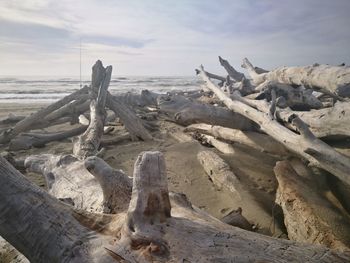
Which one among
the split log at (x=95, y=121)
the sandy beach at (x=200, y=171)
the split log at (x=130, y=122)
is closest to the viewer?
the sandy beach at (x=200, y=171)

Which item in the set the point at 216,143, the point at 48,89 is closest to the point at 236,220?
the point at 216,143

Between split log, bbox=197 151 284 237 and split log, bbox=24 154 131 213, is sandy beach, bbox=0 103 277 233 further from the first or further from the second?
split log, bbox=24 154 131 213

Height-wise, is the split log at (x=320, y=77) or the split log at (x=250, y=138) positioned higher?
the split log at (x=320, y=77)

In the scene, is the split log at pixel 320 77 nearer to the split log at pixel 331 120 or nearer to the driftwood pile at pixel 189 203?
the driftwood pile at pixel 189 203

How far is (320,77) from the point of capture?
5.33 meters

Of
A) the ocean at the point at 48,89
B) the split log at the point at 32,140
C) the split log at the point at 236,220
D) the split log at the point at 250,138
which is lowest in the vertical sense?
the ocean at the point at 48,89

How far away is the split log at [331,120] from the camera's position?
3.72 meters

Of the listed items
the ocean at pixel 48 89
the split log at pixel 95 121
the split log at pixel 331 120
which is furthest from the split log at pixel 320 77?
the ocean at pixel 48 89

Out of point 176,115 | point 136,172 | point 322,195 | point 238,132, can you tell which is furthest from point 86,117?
point 136,172

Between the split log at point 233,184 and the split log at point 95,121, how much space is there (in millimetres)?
1791

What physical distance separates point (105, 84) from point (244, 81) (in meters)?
3.46

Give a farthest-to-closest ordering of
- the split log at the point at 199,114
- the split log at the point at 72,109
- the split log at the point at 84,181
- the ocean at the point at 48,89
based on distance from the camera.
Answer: the ocean at the point at 48,89
the split log at the point at 72,109
the split log at the point at 199,114
the split log at the point at 84,181

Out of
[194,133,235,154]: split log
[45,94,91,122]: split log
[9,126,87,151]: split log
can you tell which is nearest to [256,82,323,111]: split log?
[194,133,235,154]: split log

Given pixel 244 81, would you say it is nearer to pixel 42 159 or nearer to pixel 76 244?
pixel 42 159
